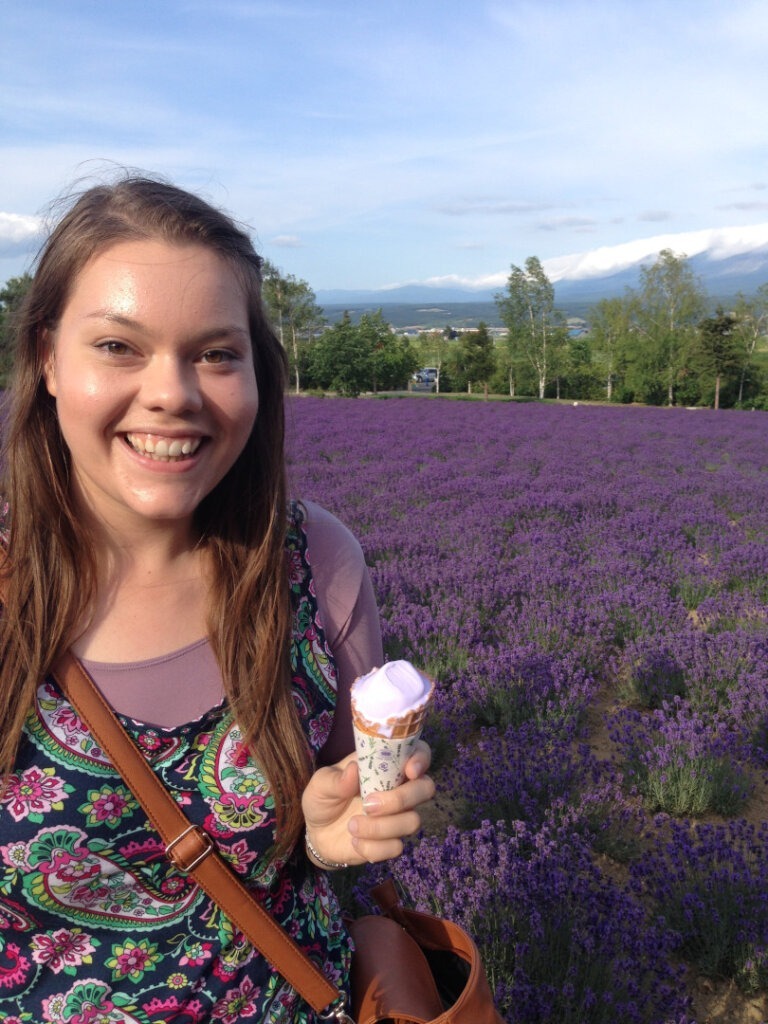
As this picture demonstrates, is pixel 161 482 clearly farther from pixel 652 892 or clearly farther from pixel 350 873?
pixel 652 892

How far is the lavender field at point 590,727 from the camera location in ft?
7.13

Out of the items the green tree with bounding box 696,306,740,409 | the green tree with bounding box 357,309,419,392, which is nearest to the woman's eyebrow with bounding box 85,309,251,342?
the green tree with bounding box 696,306,740,409

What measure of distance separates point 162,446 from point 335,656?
1.61 feet

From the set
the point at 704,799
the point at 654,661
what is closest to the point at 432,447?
the point at 654,661

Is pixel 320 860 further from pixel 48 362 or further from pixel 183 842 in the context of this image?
pixel 48 362

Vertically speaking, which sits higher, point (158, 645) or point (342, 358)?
point (342, 358)

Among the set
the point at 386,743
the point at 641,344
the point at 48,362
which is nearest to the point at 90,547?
the point at 48,362

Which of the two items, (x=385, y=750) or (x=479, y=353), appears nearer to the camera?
(x=385, y=750)

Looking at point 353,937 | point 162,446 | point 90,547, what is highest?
point 162,446

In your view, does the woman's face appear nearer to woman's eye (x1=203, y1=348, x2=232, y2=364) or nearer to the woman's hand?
woman's eye (x1=203, y1=348, x2=232, y2=364)

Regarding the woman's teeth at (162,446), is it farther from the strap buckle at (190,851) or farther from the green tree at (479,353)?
the green tree at (479,353)

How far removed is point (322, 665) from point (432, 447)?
10.4 meters

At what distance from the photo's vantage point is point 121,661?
1220 mm

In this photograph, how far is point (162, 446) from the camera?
1130 mm
